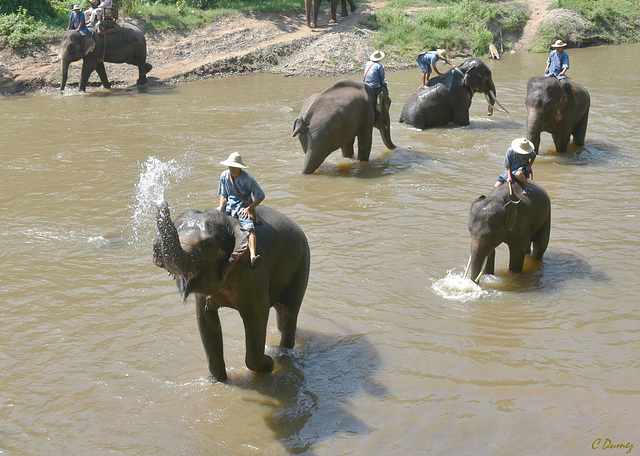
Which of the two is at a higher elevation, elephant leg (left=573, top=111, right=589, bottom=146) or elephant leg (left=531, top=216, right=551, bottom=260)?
elephant leg (left=573, top=111, right=589, bottom=146)

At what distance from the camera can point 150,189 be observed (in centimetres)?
1012

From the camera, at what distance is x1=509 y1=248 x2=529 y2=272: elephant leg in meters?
7.02

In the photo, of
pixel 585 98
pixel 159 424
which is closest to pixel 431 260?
pixel 159 424

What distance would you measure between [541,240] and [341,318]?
2421mm

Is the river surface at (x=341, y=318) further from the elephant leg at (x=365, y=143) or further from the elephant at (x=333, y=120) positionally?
the elephant at (x=333, y=120)

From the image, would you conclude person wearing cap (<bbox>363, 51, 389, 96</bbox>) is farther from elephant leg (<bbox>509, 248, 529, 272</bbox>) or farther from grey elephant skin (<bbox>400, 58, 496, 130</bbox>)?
elephant leg (<bbox>509, 248, 529, 272</bbox>)

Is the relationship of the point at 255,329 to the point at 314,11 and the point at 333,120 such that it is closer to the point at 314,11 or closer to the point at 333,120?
the point at 333,120

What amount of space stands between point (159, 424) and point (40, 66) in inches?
604

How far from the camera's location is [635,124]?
1332cm

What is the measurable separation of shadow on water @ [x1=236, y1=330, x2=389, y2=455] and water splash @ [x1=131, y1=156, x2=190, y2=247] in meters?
3.05

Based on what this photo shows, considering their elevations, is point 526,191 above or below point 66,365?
above

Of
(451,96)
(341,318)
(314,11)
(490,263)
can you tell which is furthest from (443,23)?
(341,318)

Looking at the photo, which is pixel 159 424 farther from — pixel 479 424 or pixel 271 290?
pixel 479 424

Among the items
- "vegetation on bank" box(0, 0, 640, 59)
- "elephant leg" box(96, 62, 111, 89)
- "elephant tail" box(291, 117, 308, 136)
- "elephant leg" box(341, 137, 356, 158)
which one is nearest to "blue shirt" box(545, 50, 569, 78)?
"elephant leg" box(341, 137, 356, 158)
